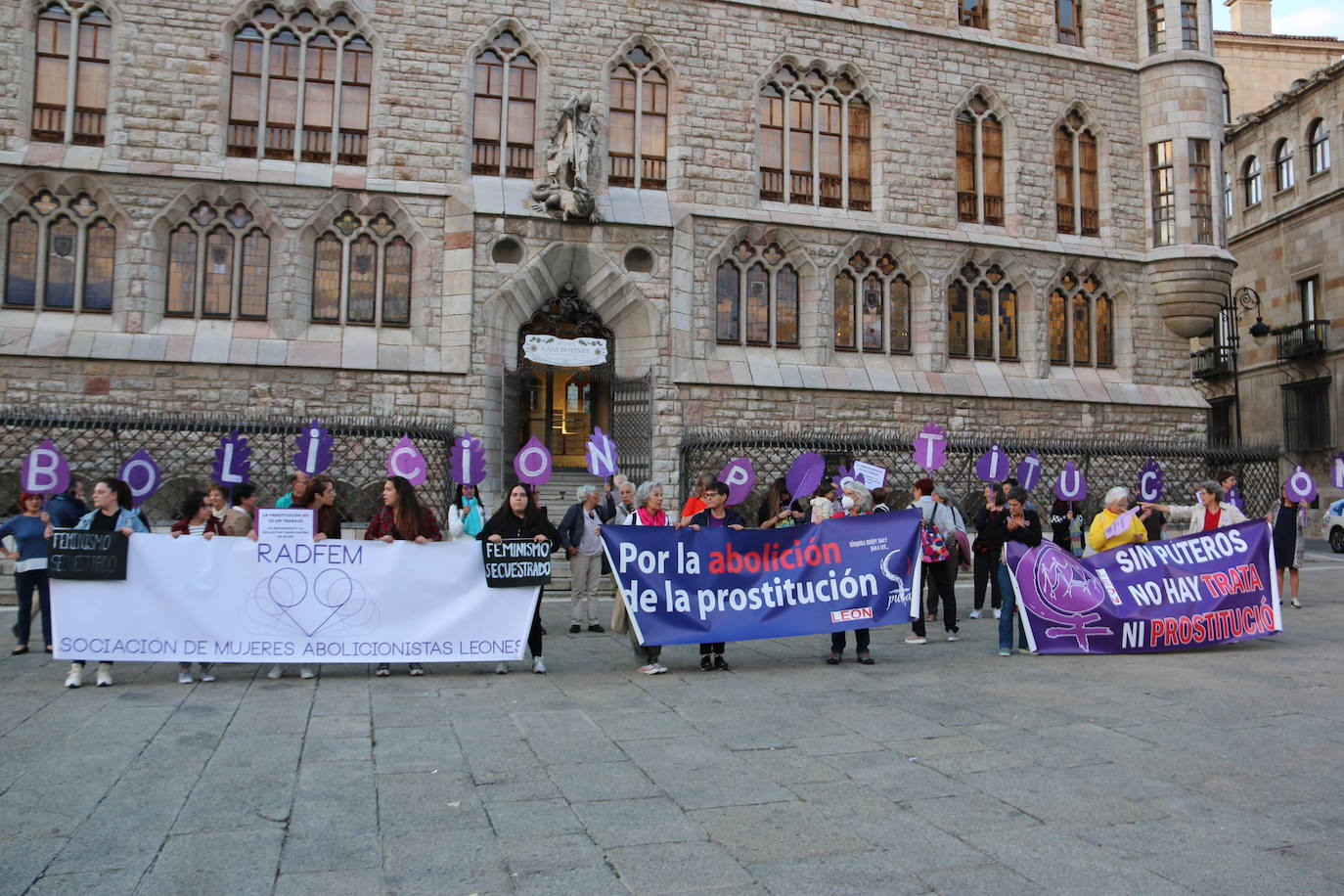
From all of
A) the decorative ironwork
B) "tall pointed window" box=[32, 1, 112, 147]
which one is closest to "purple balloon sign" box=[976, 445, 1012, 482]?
the decorative ironwork

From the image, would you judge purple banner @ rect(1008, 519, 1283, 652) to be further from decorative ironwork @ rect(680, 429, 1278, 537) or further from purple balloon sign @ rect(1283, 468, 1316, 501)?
decorative ironwork @ rect(680, 429, 1278, 537)

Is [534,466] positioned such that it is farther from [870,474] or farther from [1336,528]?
[1336,528]

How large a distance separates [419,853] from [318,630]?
411 cm

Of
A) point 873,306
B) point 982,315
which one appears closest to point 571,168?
point 873,306

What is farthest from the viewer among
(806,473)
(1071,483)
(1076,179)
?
(1076,179)

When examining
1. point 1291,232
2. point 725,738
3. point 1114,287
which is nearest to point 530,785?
point 725,738

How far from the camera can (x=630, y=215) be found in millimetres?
18484

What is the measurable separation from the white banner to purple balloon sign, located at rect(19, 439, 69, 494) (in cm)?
462

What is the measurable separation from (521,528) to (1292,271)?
101 feet

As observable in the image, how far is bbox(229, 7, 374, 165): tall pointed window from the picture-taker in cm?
1772

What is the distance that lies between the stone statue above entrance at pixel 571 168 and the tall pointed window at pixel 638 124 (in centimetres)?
108

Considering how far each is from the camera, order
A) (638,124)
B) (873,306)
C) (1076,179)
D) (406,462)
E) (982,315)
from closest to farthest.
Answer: (406,462) < (638,124) < (873,306) < (982,315) < (1076,179)

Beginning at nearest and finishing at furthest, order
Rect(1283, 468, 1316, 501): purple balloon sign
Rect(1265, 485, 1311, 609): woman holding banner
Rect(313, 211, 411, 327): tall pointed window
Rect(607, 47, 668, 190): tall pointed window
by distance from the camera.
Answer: Rect(1265, 485, 1311, 609): woman holding banner, Rect(1283, 468, 1316, 501): purple balloon sign, Rect(313, 211, 411, 327): tall pointed window, Rect(607, 47, 668, 190): tall pointed window

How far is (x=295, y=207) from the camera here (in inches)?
691
